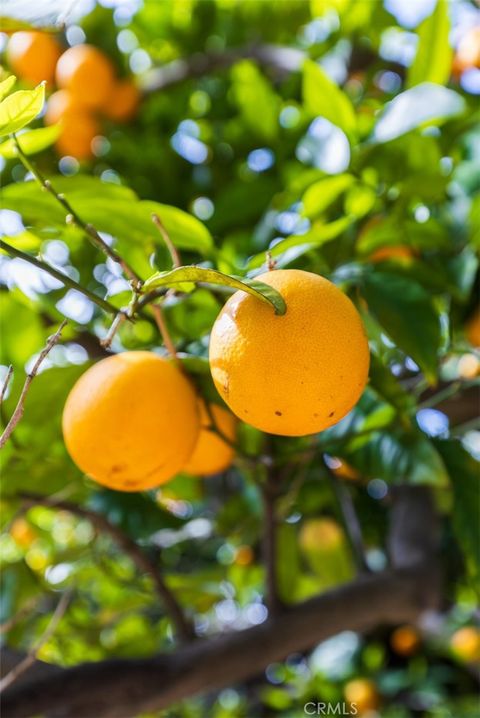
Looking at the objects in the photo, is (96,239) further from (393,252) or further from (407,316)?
(393,252)

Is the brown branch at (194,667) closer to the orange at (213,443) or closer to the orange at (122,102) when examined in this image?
the orange at (213,443)

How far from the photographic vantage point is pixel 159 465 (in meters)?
0.55

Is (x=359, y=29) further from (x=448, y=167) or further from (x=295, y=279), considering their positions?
(x=295, y=279)

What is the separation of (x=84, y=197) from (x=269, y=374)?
0.99 feet

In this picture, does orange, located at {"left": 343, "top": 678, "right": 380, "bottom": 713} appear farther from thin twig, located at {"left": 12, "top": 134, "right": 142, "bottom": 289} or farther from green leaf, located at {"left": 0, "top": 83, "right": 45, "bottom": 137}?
green leaf, located at {"left": 0, "top": 83, "right": 45, "bottom": 137}

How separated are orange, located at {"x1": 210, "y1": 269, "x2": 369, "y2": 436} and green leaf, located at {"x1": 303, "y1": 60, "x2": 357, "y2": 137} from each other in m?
0.44

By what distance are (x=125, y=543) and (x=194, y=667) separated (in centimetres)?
18

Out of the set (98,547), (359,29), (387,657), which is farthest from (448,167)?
(387,657)

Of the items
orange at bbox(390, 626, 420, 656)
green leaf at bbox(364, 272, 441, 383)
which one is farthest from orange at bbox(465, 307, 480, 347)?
orange at bbox(390, 626, 420, 656)

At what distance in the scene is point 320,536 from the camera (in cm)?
150

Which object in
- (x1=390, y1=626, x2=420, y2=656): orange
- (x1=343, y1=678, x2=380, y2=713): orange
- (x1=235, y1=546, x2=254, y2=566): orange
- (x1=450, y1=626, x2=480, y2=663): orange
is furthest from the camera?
(x1=390, y1=626, x2=420, y2=656): orange

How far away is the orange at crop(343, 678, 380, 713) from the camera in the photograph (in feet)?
6.84

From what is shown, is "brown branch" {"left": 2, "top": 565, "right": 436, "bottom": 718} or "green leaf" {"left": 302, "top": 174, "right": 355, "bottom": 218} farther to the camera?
"brown branch" {"left": 2, "top": 565, "right": 436, "bottom": 718}

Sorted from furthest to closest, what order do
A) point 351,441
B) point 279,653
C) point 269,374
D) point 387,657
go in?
point 387,657 < point 279,653 < point 351,441 < point 269,374
